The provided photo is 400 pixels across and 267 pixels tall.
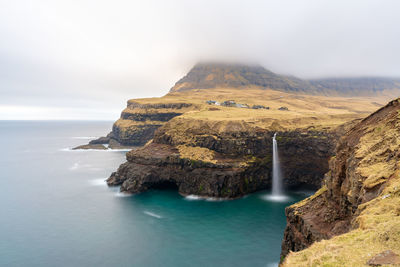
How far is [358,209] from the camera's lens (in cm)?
2008

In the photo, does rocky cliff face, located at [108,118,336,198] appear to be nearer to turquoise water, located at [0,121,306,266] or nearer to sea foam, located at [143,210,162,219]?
turquoise water, located at [0,121,306,266]

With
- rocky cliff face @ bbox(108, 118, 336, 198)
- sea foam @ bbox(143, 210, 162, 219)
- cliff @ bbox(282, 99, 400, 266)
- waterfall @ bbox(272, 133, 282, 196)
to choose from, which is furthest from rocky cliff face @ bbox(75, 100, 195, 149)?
cliff @ bbox(282, 99, 400, 266)

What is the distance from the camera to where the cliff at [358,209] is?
536 inches

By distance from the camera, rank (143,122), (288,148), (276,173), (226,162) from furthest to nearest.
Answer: (143,122)
(288,148)
(276,173)
(226,162)

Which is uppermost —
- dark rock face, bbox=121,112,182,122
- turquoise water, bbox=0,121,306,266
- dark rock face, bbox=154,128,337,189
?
dark rock face, bbox=121,112,182,122

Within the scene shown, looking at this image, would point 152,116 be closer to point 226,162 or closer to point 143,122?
point 143,122

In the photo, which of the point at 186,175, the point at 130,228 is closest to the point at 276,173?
the point at 186,175

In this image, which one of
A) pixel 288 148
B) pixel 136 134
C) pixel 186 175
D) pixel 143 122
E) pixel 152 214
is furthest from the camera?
pixel 143 122

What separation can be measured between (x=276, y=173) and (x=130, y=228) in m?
47.1

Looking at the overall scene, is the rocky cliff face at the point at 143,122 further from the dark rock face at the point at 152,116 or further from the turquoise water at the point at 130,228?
the turquoise water at the point at 130,228

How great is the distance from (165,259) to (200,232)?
11.7m

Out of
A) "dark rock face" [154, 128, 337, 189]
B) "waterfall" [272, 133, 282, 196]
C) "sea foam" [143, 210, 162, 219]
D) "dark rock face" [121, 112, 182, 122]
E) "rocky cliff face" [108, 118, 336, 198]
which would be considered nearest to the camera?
"sea foam" [143, 210, 162, 219]

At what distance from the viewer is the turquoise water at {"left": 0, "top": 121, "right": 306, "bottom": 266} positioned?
145 ft

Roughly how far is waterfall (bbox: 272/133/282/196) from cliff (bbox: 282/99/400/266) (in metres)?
46.2
